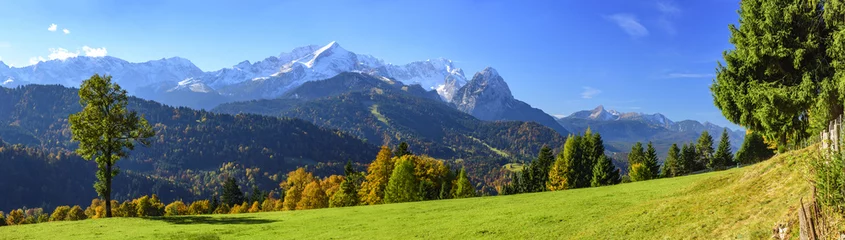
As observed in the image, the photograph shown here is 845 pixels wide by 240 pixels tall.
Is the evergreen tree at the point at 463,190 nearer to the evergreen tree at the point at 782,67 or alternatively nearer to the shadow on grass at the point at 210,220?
the shadow on grass at the point at 210,220

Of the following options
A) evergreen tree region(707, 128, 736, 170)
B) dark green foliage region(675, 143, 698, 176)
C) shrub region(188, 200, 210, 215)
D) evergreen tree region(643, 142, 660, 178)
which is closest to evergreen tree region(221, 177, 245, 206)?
shrub region(188, 200, 210, 215)

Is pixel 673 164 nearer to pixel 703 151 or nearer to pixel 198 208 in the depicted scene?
pixel 703 151

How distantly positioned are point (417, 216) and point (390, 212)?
19.6 ft

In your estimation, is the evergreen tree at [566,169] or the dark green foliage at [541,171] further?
the dark green foliage at [541,171]

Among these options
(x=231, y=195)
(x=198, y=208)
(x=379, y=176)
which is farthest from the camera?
(x=198, y=208)

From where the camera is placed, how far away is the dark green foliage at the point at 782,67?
2369cm

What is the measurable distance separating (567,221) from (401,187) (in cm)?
4942

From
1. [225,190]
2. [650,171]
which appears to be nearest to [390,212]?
[650,171]

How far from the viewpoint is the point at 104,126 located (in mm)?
41438

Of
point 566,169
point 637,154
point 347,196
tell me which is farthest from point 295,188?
point 637,154

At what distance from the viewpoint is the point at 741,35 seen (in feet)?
94.7

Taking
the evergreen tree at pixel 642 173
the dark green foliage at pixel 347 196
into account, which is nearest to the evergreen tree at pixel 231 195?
the dark green foliage at pixel 347 196

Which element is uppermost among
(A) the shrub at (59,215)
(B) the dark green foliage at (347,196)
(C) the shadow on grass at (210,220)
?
(C) the shadow on grass at (210,220)

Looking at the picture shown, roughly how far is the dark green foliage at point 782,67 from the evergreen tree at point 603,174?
5278cm
